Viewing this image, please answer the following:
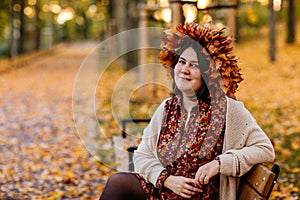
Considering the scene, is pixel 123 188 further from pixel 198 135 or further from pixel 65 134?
pixel 65 134

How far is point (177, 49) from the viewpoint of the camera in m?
3.05

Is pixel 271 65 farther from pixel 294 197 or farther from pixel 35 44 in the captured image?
pixel 35 44

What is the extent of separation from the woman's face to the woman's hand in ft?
1.66

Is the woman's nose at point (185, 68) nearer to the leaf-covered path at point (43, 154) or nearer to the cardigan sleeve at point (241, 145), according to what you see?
the cardigan sleeve at point (241, 145)

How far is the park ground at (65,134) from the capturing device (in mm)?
5859

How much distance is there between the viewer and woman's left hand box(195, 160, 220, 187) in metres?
2.72

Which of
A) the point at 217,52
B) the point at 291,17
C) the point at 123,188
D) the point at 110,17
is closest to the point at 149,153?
the point at 123,188

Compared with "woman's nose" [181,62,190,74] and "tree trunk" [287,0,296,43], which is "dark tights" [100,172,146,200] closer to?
"woman's nose" [181,62,190,74]

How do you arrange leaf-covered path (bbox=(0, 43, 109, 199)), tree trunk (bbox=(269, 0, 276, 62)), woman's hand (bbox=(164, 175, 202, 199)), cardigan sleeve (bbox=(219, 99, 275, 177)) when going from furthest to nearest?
tree trunk (bbox=(269, 0, 276, 62)) < leaf-covered path (bbox=(0, 43, 109, 199)) < woman's hand (bbox=(164, 175, 202, 199)) < cardigan sleeve (bbox=(219, 99, 275, 177))

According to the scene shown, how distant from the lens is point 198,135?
2879 millimetres

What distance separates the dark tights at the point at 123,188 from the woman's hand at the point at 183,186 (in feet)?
0.82

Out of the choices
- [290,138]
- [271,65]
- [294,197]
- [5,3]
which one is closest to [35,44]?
[5,3]

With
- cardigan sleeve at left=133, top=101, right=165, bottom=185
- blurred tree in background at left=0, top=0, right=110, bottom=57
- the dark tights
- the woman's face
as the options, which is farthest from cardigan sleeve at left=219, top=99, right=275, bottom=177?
blurred tree in background at left=0, top=0, right=110, bottom=57

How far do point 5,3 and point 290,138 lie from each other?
74.8 ft
